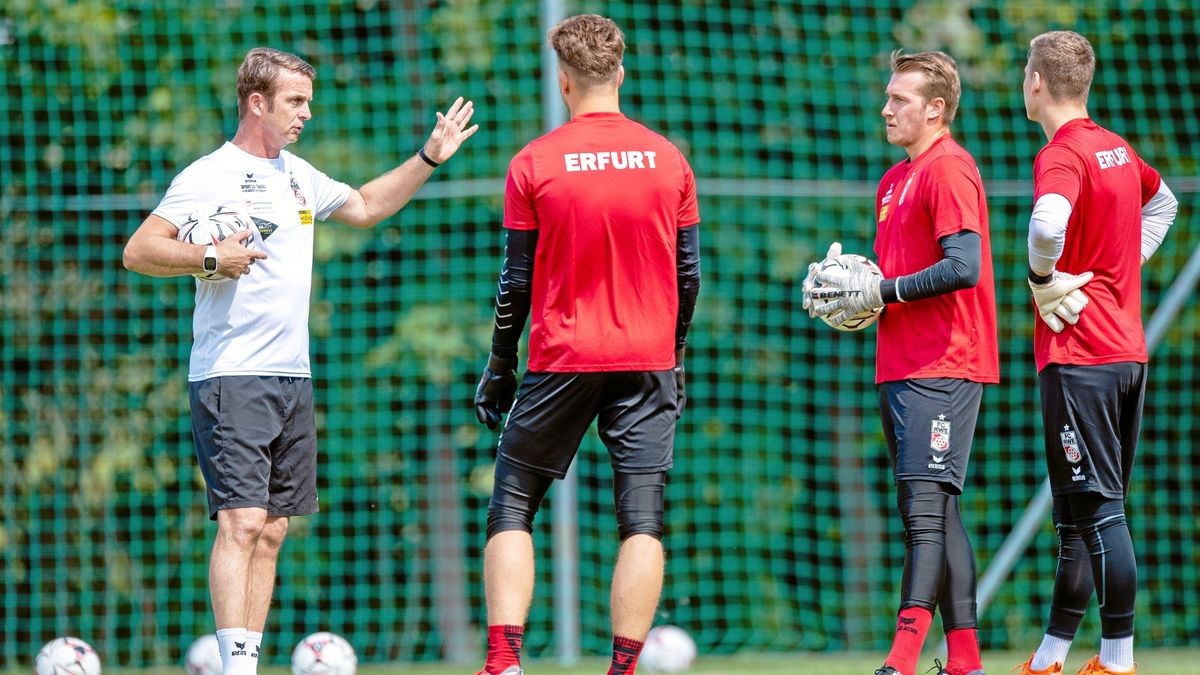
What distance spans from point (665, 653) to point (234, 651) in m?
2.42

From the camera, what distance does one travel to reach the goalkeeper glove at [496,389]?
4871 mm

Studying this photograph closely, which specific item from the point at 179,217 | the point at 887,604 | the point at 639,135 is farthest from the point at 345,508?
the point at 639,135

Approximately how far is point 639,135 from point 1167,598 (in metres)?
6.08

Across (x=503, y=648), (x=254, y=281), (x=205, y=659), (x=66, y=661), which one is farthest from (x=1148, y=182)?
(x=66, y=661)

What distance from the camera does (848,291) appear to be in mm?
4984

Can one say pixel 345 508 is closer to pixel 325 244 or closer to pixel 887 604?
pixel 325 244

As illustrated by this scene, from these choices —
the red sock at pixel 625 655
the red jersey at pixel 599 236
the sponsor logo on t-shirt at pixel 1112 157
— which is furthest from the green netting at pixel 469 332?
the red jersey at pixel 599 236

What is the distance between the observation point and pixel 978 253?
4.78 meters

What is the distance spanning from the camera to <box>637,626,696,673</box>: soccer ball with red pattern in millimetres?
6793

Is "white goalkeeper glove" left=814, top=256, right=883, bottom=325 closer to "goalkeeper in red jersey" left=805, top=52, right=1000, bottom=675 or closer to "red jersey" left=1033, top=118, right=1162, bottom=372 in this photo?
"goalkeeper in red jersey" left=805, top=52, right=1000, bottom=675

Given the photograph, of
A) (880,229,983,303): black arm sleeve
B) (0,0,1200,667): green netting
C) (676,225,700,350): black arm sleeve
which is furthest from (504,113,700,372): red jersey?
(0,0,1200,667): green netting

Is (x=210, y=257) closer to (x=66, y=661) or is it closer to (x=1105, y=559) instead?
(x=66, y=661)

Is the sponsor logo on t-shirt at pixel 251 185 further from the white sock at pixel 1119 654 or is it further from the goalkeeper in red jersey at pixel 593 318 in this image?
the white sock at pixel 1119 654

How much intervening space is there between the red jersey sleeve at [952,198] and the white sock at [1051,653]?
4.69 feet
